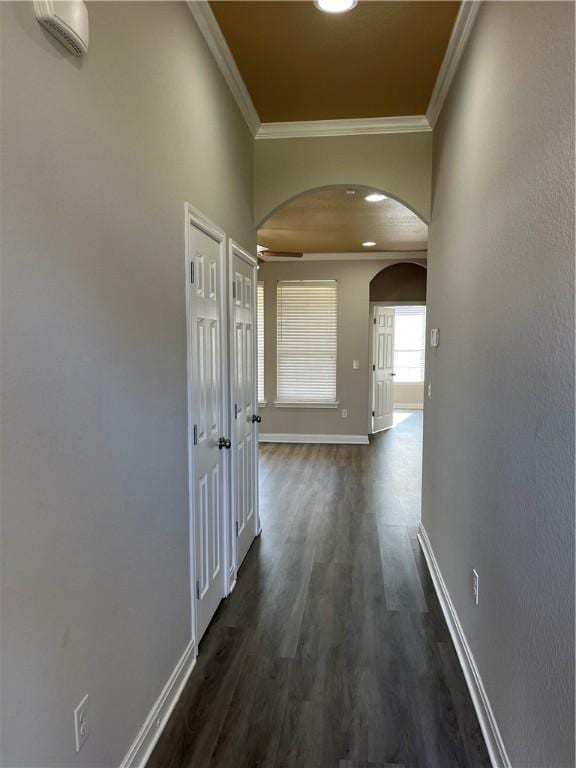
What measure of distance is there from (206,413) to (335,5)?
191 centimetres

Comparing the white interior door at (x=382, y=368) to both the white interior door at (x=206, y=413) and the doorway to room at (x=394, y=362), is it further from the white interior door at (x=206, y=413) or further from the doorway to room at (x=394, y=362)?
the white interior door at (x=206, y=413)

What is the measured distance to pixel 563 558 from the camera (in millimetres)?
1146

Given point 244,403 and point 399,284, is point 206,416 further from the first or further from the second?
point 399,284

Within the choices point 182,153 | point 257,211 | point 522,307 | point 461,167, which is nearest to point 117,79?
point 182,153

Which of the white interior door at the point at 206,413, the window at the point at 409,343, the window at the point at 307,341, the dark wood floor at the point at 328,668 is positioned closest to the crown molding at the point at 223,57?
the white interior door at the point at 206,413

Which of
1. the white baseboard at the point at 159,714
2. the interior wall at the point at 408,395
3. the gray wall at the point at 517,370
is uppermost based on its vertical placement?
the gray wall at the point at 517,370

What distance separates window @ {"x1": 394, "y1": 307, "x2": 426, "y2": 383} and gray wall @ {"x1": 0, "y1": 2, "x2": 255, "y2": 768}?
9.20 meters

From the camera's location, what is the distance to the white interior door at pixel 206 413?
7.30ft

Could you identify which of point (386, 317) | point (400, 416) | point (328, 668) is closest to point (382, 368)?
point (386, 317)

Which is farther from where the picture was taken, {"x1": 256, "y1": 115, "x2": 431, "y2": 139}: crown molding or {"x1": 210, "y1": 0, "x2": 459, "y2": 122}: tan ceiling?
{"x1": 256, "y1": 115, "x2": 431, "y2": 139}: crown molding

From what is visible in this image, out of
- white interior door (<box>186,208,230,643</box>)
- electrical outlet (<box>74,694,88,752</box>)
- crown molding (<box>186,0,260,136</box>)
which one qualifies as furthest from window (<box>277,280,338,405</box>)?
electrical outlet (<box>74,694,88,752</box>)

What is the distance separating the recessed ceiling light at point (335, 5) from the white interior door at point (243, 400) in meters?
1.21

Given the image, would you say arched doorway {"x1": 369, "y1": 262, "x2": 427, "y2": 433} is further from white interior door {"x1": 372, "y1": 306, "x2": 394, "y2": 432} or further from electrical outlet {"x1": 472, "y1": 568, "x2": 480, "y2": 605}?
electrical outlet {"x1": 472, "y1": 568, "x2": 480, "y2": 605}

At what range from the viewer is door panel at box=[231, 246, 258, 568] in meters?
3.05
